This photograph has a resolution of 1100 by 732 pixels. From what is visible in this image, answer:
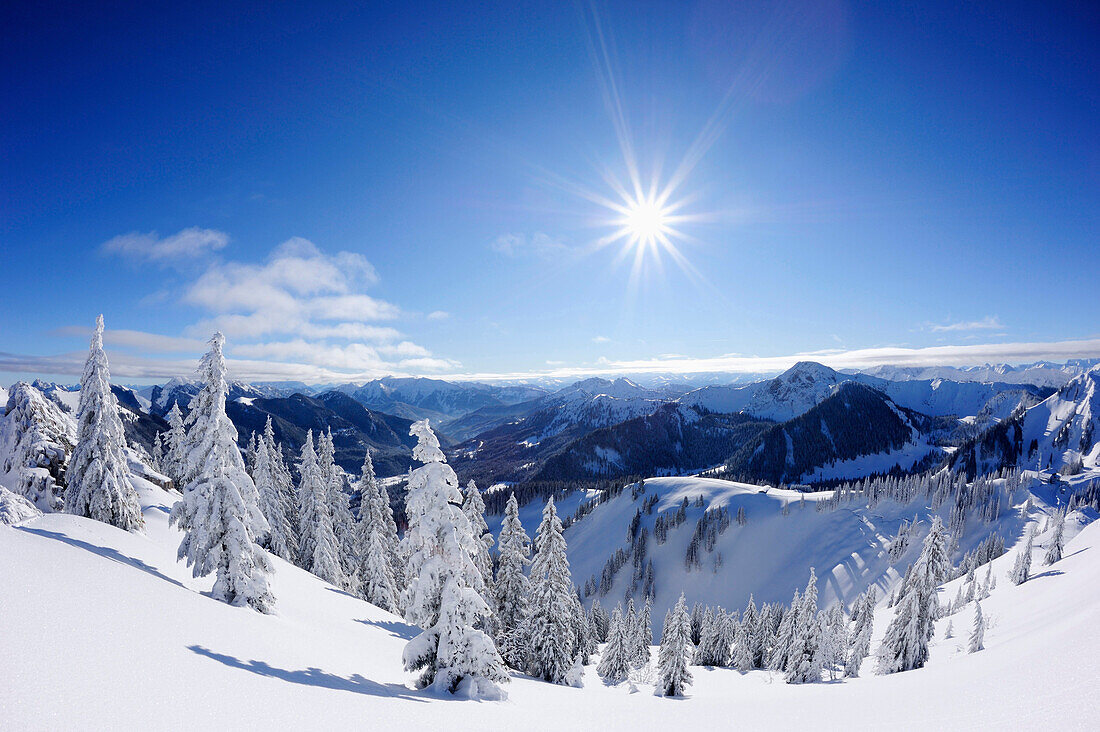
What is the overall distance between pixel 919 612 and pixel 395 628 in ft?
129

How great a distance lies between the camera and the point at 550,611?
25391 mm

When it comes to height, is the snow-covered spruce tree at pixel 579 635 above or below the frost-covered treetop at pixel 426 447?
below

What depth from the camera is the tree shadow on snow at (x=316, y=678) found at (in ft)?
36.5

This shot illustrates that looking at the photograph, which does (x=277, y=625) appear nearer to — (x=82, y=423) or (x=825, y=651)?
(x=82, y=423)

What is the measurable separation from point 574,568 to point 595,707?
112 m

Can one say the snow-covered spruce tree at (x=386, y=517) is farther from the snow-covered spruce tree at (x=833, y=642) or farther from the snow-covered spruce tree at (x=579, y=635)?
the snow-covered spruce tree at (x=833, y=642)

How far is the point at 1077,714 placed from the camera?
899cm

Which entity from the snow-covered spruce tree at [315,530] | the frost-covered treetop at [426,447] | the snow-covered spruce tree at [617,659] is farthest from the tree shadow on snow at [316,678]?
the snow-covered spruce tree at [617,659]

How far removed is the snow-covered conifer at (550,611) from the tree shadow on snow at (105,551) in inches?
700

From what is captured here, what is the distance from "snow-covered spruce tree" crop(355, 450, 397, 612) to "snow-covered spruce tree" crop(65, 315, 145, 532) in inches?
684

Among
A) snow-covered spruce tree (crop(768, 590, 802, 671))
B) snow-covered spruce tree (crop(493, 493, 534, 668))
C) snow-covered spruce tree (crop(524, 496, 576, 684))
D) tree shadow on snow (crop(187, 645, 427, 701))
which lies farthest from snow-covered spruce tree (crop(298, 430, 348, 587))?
snow-covered spruce tree (crop(768, 590, 802, 671))

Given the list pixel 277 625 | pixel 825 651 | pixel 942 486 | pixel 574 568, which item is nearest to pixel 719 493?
pixel 574 568

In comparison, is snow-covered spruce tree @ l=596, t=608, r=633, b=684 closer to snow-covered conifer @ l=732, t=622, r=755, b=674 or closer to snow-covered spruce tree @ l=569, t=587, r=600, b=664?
snow-covered spruce tree @ l=569, t=587, r=600, b=664

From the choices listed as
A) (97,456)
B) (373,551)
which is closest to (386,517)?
(373,551)
